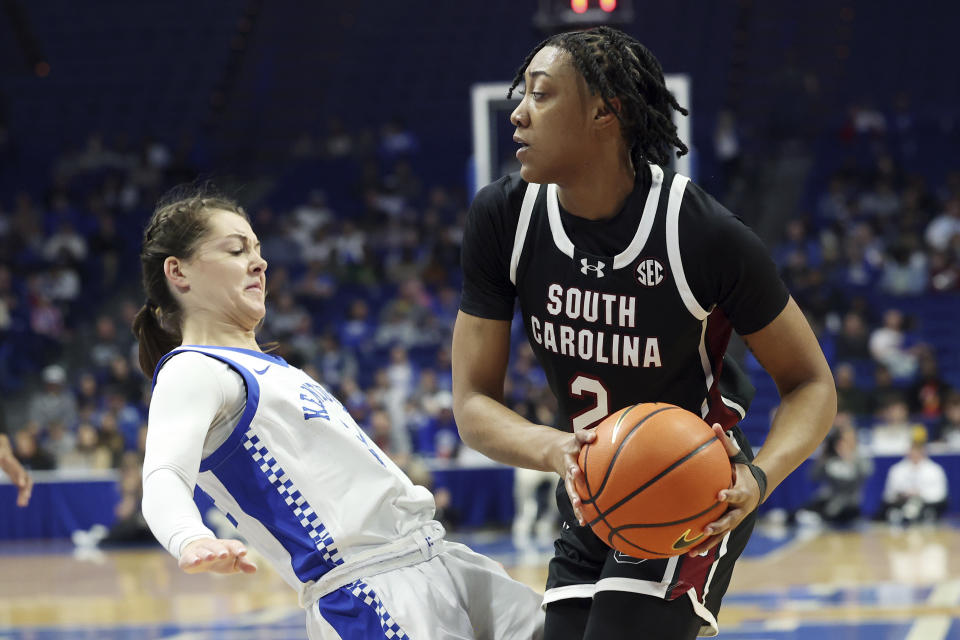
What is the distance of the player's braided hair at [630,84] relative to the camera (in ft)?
9.21

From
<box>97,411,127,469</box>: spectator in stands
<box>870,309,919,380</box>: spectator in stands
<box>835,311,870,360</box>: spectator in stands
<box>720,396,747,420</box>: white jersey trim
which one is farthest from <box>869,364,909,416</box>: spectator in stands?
<box>720,396,747,420</box>: white jersey trim

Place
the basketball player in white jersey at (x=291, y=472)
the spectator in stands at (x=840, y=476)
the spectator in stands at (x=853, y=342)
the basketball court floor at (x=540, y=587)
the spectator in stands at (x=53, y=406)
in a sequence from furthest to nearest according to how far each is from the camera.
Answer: the spectator in stands at (x=53, y=406) < the spectator in stands at (x=853, y=342) < the spectator in stands at (x=840, y=476) < the basketball court floor at (x=540, y=587) < the basketball player in white jersey at (x=291, y=472)

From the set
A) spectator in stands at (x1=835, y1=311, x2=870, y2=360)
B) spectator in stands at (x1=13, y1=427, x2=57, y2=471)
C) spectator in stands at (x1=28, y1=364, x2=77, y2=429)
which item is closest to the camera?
spectator in stands at (x1=13, y1=427, x2=57, y2=471)

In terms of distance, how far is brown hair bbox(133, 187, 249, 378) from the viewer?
3.07m

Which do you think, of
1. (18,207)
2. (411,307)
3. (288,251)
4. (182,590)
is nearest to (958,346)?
(411,307)

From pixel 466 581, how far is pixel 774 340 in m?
0.94

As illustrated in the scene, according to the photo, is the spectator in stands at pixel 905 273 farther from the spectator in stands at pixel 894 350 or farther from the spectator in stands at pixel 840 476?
the spectator in stands at pixel 840 476

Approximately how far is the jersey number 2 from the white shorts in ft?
1.44

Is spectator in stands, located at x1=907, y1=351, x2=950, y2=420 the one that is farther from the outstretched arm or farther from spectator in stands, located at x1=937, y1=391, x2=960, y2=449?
the outstretched arm

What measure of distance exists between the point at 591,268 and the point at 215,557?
1.11 m

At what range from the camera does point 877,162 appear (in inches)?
733

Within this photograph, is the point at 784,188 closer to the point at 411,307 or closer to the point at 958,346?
the point at 958,346

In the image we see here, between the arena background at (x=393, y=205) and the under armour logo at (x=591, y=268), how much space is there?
6.26 m

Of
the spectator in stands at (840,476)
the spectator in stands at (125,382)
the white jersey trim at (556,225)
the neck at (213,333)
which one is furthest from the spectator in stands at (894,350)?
the neck at (213,333)
